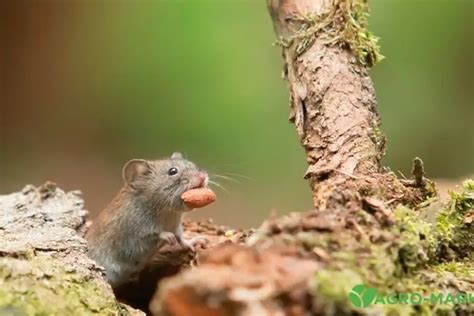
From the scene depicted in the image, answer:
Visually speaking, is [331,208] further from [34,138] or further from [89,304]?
[34,138]

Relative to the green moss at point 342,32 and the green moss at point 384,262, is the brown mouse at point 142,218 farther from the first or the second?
the green moss at point 384,262

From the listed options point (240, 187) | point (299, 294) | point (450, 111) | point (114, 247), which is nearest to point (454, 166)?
point (450, 111)

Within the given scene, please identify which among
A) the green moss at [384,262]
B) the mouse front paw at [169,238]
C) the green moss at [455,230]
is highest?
the mouse front paw at [169,238]

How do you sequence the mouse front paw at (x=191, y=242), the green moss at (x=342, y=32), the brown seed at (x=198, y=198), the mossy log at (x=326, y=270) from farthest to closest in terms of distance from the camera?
the mouse front paw at (x=191, y=242) → the brown seed at (x=198, y=198) → the green moss at (x=342, y=32) → the mossy log at (x=326, y=270)

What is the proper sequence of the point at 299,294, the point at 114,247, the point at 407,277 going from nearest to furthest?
1. the point at 299,294
2. the point at 407,277
3. the point at 114,247

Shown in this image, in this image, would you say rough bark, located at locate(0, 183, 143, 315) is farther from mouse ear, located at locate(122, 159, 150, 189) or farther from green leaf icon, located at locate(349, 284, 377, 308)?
green leaf icon, located at locate(349, 284, 377, 308)

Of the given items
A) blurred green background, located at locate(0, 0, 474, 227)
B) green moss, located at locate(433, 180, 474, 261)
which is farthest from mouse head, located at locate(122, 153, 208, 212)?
blurred green background, located at locate(0, 0, 474, 227)

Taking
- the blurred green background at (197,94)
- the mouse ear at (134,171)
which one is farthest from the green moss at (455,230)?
the blurred green background at (197,94)

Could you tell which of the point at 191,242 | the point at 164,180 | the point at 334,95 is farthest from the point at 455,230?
the point at 164,180
